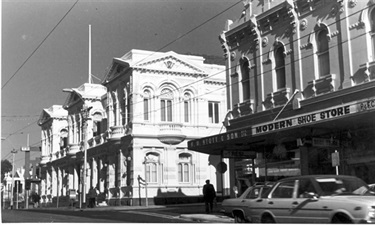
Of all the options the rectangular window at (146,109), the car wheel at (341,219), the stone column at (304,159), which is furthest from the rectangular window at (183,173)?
the car wheel at (341,219)

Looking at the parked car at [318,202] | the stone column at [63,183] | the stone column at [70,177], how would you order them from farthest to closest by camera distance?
the stone column at [70,177], the stone column at [63,183], the parked car at [318,202]

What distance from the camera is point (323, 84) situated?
696 inches

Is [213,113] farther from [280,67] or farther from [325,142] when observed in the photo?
[325,142]

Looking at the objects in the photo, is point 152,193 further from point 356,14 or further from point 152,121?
point 356,14

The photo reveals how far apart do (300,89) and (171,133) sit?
4.58 metres

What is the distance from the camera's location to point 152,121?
19.1 meters

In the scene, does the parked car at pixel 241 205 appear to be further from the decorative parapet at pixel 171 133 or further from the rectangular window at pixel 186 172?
the decorative parapet at pixel 171 133

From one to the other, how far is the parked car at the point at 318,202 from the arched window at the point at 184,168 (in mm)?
6493

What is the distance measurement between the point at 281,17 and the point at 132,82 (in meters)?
5.74

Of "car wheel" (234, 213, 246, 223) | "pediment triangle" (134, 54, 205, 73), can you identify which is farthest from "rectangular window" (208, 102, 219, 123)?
"car wheel" (234, 213, 246, 223)

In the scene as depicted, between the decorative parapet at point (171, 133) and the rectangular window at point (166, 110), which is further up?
the rectangular window at point (166, 110)

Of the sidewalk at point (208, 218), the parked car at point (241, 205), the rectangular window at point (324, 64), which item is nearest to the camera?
the parked car at point (241, 205)

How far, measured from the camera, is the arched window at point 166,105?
19.0m

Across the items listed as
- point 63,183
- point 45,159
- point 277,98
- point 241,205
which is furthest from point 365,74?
point 63,183
